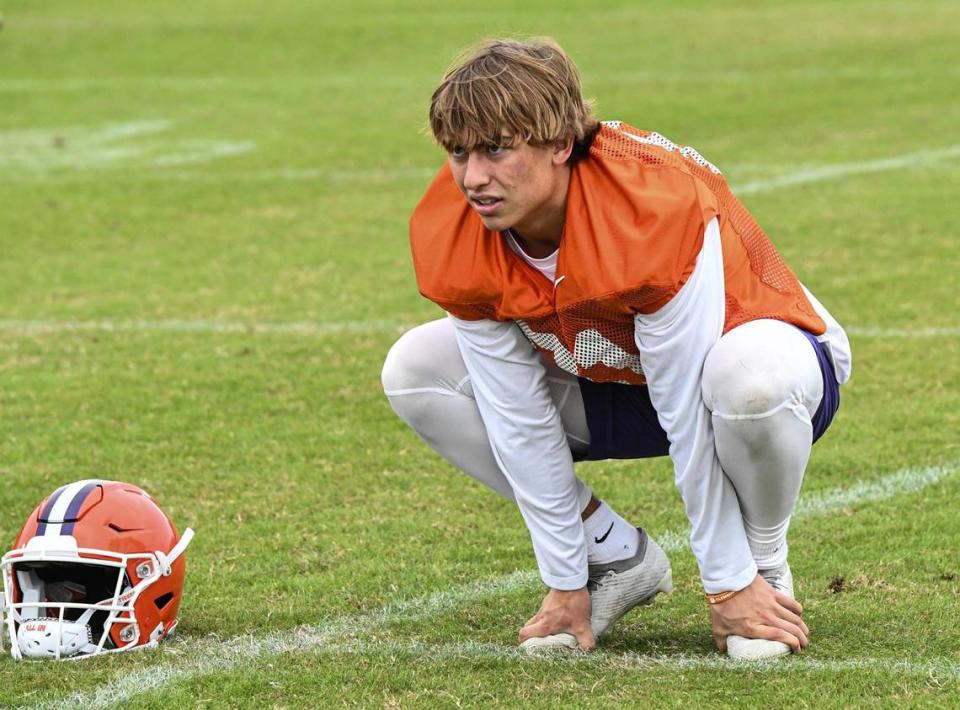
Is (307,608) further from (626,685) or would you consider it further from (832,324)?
(832,324)

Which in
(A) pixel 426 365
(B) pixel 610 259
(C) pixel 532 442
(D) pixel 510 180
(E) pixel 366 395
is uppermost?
(D) pixel 510 180

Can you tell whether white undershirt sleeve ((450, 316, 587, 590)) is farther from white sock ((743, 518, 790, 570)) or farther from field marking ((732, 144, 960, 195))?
field marking ((732, 144, 960, 195))

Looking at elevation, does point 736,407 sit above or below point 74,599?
above

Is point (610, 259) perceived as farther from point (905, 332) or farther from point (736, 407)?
point (905, 332)

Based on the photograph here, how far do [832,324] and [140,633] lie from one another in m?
1.77

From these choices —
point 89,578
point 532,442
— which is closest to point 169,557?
point 89,578

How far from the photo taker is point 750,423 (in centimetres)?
333

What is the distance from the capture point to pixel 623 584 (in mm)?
3801

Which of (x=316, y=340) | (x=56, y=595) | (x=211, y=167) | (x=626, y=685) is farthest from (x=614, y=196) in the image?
(x=211, y=167)

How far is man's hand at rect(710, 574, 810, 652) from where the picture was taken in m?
3.50

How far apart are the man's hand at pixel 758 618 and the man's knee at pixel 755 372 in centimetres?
45

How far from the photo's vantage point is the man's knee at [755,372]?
330 cm

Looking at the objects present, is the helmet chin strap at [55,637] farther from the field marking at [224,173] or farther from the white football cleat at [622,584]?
the field marking at [224,173]

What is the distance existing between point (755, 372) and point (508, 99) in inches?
29.9
